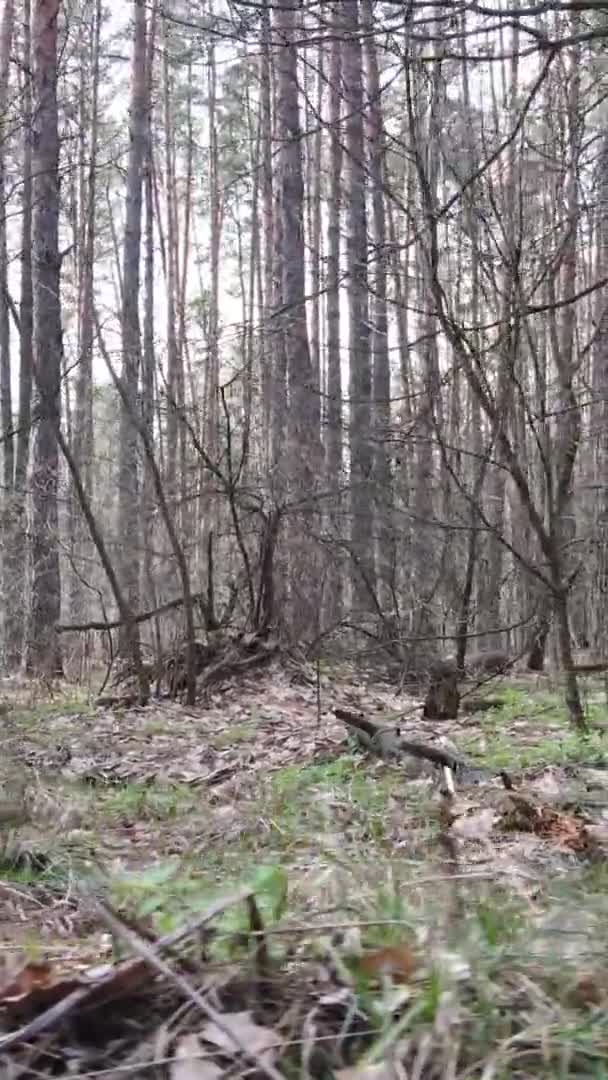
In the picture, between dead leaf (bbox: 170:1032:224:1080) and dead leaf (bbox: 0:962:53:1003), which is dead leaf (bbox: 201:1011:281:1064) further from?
dead leaf (bbox: 0:962:53:1003)

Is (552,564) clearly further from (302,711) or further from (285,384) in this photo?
(285,384)

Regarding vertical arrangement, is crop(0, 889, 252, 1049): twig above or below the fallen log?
above

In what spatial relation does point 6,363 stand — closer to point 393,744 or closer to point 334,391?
point 334,391

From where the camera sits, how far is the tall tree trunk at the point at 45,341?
994 centimetres

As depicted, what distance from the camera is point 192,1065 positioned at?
1.23 metres

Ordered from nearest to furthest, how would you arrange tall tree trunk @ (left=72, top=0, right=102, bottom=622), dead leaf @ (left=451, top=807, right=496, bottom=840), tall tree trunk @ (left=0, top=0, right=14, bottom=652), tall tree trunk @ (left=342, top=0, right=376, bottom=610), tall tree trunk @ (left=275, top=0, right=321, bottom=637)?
dead leaf @ (left=451, top=807, right=496, bottom=840), tall tree trunk @ (left=0, top=0, right=14, bottom=652), tall tree trunk @ (left=275, top=0, right=321, bottom=637), tall tree trunk @ (left=342, top=0, right=376, bottom=610), tall tree trunk @ (left=72, top=0, right=102, bottom=622)

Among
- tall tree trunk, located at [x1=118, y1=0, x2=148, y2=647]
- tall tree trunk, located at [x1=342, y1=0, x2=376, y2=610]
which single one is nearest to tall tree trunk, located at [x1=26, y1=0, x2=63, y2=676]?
tall tree trunk, located at [x1=118, y1=0, x2=148, y2=647]

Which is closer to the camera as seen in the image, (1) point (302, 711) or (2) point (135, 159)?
(1) point (302, 711)

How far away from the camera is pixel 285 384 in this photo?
1051 centimetres

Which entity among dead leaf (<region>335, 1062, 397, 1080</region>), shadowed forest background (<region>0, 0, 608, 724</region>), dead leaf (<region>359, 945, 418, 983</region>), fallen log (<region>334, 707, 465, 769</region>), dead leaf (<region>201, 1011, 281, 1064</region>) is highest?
shadowed forest background (<region>0, 0, 608, 724</region>)

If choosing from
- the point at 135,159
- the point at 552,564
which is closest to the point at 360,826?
the point at 552,564

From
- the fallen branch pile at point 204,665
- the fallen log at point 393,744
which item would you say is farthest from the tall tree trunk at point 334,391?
the fallen log at point 393,744

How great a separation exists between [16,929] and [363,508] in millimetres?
9076

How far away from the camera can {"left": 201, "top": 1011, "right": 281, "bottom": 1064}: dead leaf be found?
4.10 feet
